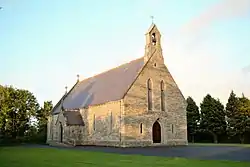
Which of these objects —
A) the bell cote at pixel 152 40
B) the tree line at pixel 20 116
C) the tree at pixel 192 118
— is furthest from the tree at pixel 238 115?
the tree line at pixel 20 116

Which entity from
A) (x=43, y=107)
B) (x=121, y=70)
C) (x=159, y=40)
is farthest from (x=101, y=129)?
(x=43, y=107)

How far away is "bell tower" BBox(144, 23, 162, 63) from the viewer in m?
34.8

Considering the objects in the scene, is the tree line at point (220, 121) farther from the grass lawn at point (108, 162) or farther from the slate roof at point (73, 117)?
the grass lawn at point (108, 162)

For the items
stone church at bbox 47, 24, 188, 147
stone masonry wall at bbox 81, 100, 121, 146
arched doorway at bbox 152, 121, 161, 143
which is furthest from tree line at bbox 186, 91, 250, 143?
stone masonry wall at bbox 81, 100, 121, 146

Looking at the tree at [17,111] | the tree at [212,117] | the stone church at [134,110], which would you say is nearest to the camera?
the stone church at [134,110]

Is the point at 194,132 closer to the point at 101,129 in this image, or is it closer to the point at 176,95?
the point at 176,95

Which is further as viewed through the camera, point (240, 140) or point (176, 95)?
point (240, 140)

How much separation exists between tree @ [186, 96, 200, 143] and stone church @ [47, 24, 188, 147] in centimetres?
1553

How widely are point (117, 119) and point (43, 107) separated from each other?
29.8 meters

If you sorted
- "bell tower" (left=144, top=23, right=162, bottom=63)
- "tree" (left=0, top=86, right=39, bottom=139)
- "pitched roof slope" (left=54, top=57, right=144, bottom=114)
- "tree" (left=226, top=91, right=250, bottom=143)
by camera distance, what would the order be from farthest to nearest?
"tree" (left=0, top=86, right=39, bottom=139)
"tree" (left=226, top=91, right=250, bottom=143)
"bell tower" (left=144, top=23, right=162, bottom=63)
"pitched roof slope" (left=54, top=57, right=144, bottom=114)

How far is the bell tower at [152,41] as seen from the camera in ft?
114

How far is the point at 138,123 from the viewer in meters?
32.5

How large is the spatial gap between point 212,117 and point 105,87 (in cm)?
2179

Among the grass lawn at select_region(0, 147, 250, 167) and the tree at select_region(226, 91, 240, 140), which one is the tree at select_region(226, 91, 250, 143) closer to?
the tree at select_region(226, 91, 240, 140)
